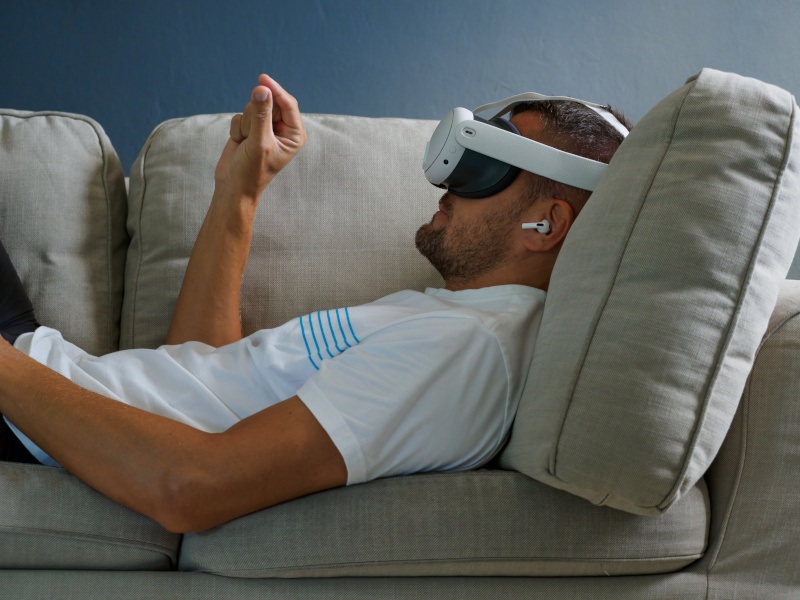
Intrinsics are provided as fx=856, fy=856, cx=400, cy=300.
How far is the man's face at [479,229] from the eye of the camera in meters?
1.33

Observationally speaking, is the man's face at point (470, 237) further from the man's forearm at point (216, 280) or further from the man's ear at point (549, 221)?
the man's forearm at point (216, 280)

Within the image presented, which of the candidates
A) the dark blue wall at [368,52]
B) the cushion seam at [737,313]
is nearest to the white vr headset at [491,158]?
the cushion seam at [737,313]

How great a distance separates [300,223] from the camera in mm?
1629

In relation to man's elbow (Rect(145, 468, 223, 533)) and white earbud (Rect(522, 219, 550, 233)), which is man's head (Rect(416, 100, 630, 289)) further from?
man's elbow (Rect(145, 468, 223, 533))

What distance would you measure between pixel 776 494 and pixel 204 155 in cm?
116

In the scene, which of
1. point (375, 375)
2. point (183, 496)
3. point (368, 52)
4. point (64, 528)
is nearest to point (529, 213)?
point (375, 375)

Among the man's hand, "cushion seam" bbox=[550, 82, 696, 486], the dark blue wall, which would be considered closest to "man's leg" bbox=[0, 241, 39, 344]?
the man's hand

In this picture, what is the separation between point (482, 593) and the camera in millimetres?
1099

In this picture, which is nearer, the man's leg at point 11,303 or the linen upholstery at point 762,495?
the linen upholstery at point 762,495

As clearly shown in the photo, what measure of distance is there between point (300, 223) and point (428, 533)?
0.75m

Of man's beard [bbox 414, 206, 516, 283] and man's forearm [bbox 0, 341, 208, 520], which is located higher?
man's beard [bbox 414, 206, 516, 283]

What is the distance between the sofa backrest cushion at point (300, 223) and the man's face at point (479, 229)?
0.22m

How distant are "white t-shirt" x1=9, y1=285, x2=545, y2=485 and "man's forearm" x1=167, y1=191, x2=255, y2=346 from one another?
0.15 meters

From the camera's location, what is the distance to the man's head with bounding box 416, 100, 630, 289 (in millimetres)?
1310
